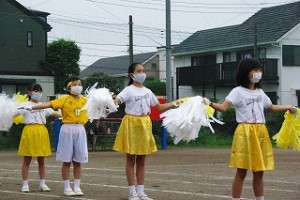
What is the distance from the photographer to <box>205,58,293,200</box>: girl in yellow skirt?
289 inches

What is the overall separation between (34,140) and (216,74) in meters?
32.3

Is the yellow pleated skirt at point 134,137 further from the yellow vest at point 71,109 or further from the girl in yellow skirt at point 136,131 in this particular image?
the yellow vest at point 71,109

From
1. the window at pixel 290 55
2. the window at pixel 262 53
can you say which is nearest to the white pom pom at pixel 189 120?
the window at pixel 290 55

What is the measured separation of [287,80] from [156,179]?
28.9 metres

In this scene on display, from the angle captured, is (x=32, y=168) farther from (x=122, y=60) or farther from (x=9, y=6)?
(x=122, y=60)

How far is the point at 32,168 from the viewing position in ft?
49.5

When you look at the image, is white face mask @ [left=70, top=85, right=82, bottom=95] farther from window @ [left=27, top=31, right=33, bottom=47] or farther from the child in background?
window @ [left=27, top=31, right=33, bottom=47]

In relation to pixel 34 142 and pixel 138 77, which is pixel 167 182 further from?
pixel 138 77

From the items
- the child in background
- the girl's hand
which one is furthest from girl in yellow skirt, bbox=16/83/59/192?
the girl's hand

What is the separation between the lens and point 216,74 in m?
41.8

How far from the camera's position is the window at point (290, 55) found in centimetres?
3903

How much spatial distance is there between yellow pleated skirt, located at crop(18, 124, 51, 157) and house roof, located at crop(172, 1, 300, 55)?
3019 cm

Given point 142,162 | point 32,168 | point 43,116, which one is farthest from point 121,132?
point 32,168

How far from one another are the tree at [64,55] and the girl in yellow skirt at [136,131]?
3434 centimetres
